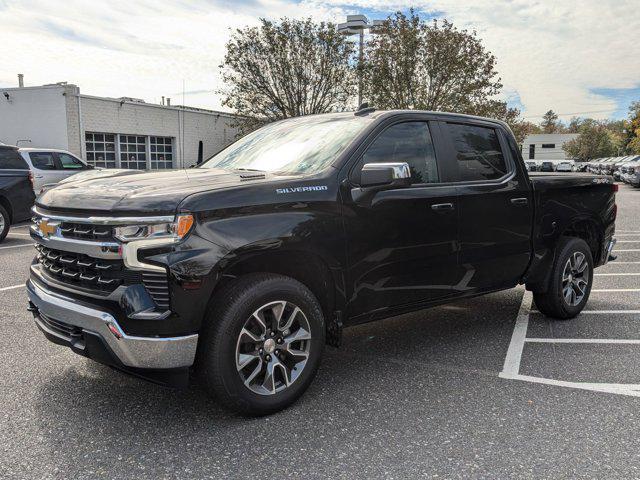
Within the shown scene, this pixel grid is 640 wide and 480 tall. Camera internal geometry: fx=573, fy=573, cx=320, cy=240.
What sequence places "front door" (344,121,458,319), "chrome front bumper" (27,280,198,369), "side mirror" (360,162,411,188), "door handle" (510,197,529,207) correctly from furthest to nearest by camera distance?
"door handle" (510,197,529,207) < "front door" (344,121,458,319) < "side mirror" (360,162,411,188) < "chrome front bumper" (27,280,198,369)

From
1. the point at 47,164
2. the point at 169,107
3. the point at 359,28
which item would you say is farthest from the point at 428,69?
the point at 47,164

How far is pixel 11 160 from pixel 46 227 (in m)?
8.38

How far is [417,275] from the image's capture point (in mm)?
4199

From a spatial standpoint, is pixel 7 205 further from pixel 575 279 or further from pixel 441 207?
pixel 575 279

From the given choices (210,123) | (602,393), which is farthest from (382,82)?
(602,393)

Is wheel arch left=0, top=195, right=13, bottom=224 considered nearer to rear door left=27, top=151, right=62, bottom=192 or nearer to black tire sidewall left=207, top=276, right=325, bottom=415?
rear door left=27, top=151, right=62, bottom=192

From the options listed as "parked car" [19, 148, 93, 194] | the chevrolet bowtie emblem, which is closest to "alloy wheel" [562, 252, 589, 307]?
the chevrolet bowtie emblem

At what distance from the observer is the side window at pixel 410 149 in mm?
4098

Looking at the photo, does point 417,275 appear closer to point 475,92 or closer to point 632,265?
point 632,265

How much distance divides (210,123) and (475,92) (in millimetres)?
14250

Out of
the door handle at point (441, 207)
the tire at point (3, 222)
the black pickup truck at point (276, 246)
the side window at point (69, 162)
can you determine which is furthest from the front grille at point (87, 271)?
the side window at point (69, 162)

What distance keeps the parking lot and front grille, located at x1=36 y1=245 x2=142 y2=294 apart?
0.84 m

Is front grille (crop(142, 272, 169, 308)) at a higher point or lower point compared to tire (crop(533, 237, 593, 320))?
higher

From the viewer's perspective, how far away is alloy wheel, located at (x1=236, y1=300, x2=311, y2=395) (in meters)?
3.37
